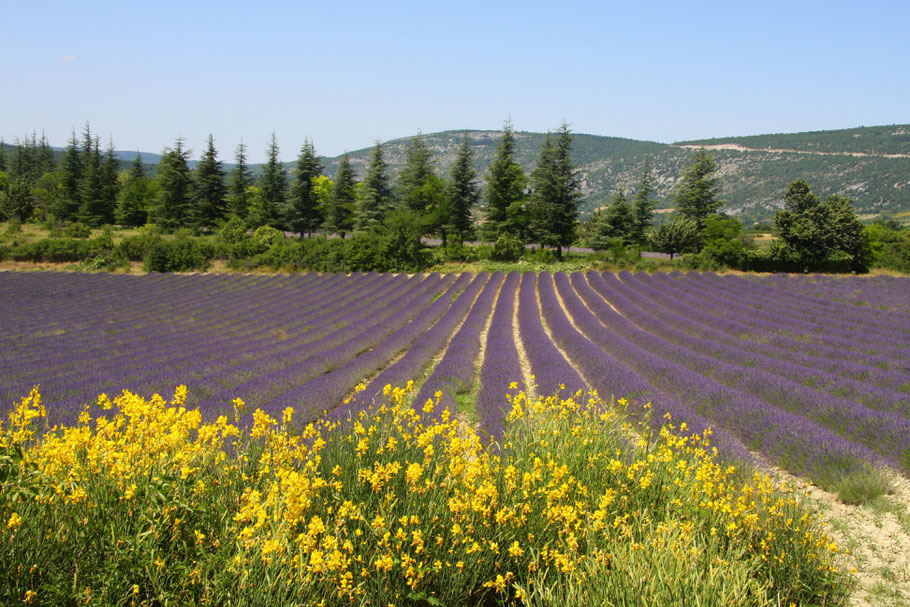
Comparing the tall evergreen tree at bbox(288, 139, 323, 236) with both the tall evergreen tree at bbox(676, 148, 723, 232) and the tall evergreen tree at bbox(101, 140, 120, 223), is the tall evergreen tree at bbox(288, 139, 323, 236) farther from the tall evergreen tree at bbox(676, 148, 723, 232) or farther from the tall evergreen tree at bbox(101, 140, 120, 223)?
the tall evergreen tree at bbox(676, 148, 723, 232)

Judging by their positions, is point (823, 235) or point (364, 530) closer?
point (364, 530)

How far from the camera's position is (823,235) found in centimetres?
3219

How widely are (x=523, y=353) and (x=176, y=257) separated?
99.7 feet

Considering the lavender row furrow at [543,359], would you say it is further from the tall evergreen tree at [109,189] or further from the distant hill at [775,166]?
the distant hill at [775,166]

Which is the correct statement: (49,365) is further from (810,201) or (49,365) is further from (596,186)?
(596,186)

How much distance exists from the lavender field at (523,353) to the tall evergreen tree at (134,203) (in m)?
31.2

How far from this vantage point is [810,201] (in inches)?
1324

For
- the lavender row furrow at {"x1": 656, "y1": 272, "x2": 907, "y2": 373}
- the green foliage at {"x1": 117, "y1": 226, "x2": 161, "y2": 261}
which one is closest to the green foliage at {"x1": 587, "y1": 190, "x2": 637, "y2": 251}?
the lavender row furrow at {"x1": 656, "y1": 272, "x2": 907, "y2": 373}

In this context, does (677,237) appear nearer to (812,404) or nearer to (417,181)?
(417,181)

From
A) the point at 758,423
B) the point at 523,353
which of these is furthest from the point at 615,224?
the point at 758,423

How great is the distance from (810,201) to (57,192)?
68.8 m

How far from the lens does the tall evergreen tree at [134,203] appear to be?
49.2 metres

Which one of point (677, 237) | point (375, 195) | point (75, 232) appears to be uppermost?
point (375, 195)

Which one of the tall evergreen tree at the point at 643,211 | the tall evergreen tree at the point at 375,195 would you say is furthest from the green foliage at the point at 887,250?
the tall evergreen tree at the point at 375,195
